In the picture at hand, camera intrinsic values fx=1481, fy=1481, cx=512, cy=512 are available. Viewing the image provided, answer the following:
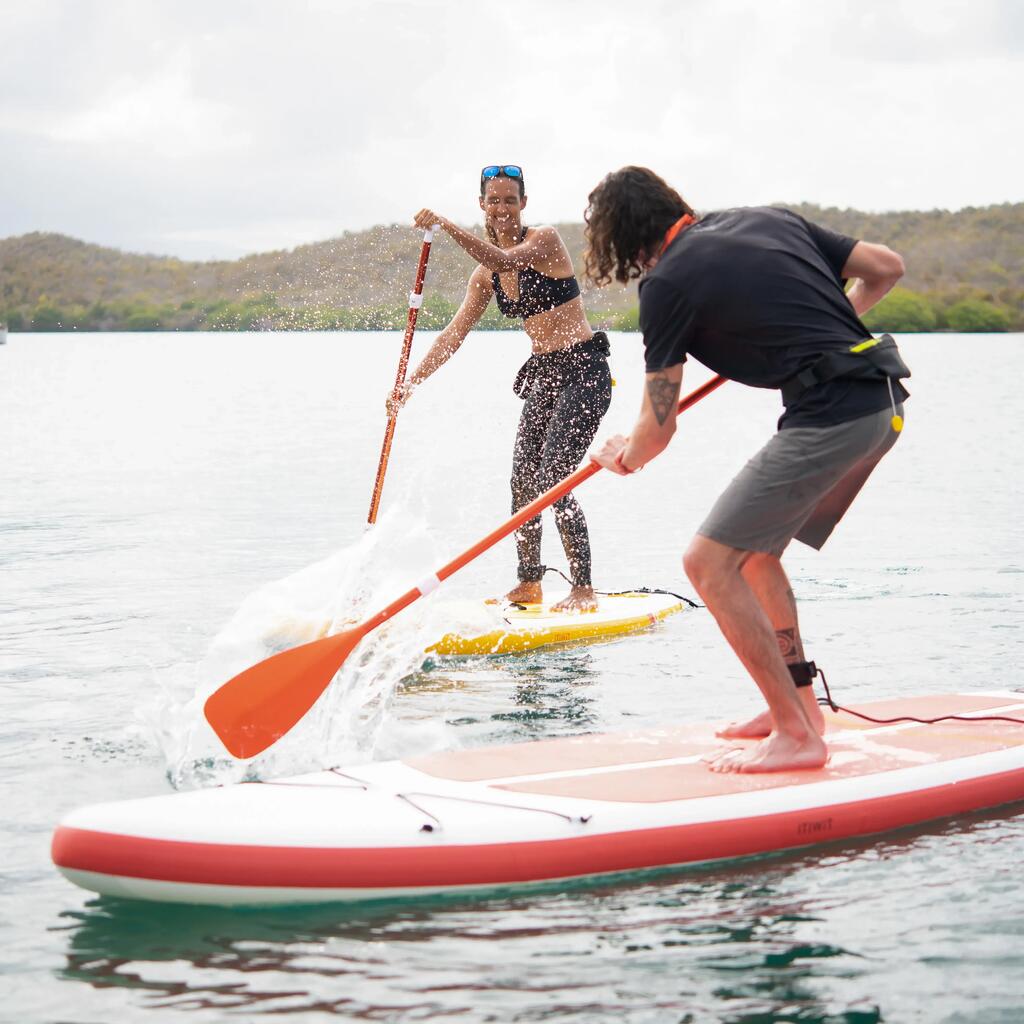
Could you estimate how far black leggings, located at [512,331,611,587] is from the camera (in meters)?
8.27

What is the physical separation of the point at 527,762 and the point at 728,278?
1.80 meters

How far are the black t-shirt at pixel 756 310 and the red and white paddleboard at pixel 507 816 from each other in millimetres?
1286

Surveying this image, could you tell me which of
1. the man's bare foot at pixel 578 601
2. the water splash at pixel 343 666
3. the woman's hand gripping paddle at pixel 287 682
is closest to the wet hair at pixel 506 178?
the water splash at pixel 343 666

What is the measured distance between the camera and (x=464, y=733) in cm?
653

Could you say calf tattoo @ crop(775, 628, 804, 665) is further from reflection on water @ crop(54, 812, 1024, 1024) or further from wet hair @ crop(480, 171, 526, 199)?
wet hair @ crop(480, 171, 526, 199)

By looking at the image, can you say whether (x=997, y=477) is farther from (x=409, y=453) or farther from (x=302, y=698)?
(x=302, y=698)

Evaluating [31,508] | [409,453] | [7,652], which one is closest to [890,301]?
[409,453]

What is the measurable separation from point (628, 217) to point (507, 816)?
201cm

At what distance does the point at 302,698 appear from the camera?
220 inches

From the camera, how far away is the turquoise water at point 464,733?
12.9 feet

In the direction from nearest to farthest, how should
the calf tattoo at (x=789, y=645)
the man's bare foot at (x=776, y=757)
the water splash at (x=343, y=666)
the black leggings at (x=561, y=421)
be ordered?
1. the man's bare foot at (x=776, y=757)
2. the calf tattoo at (x=789, y=645)
3. the water splash at (x=343, y=666)
4. the black leggings at (x=561, y=421)

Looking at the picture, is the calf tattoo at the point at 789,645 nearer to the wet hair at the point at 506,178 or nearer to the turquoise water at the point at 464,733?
the turquoise water at the point at 464,733

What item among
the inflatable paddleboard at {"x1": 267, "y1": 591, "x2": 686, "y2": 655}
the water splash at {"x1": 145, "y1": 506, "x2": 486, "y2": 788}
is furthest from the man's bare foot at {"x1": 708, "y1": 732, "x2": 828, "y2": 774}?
the inflatable paddleboard at {"x1": 267, "y1": 591, "x2": 686, "y2": 655}

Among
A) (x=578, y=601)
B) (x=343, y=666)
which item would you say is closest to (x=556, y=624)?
(x=578, y=601)
